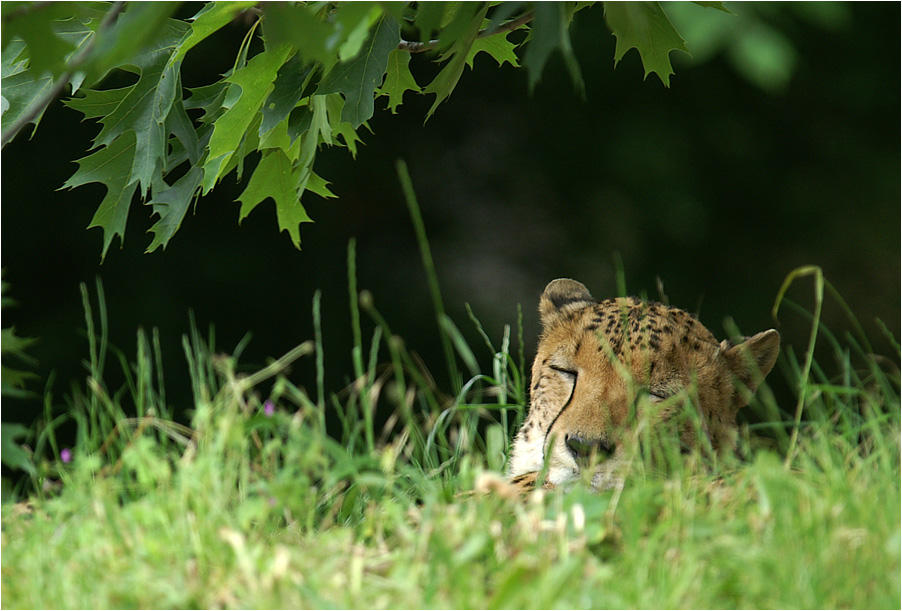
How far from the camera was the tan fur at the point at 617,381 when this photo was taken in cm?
247

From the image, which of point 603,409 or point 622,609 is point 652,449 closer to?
point 603,409

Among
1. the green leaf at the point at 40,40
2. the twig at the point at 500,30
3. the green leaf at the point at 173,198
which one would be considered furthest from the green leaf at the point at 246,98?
the green leaf at the point at 40,40

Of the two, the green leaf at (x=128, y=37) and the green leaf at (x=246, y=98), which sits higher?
the green leaf at (x=128, y=37)

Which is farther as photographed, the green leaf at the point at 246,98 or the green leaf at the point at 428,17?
the green leaf at the point at 246,98

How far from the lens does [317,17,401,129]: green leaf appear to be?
2.29 meters

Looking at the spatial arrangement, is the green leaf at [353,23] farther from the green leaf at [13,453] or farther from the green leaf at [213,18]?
the green leaf at [13,453]

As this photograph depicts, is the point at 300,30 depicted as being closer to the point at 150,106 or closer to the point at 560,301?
the point at 150,106

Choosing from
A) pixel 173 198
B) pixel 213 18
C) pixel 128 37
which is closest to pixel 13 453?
pixel 173 198

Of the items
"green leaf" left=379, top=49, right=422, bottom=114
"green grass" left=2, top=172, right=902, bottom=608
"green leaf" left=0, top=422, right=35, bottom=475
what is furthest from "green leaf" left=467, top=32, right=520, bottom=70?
"green leaf" left=0, top=422, right=35, bottom=475

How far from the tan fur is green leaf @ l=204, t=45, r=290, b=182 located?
1005mm

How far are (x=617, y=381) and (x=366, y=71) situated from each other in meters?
1.01

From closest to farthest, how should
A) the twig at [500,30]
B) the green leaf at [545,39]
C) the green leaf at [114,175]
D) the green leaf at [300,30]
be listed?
1. the green leaf at [300,30]
2. the green leaf at [545,39]
3. the twig at [500,30]
4. the green leaf at [114,175]

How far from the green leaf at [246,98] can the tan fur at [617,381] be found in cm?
100

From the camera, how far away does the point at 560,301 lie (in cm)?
307
